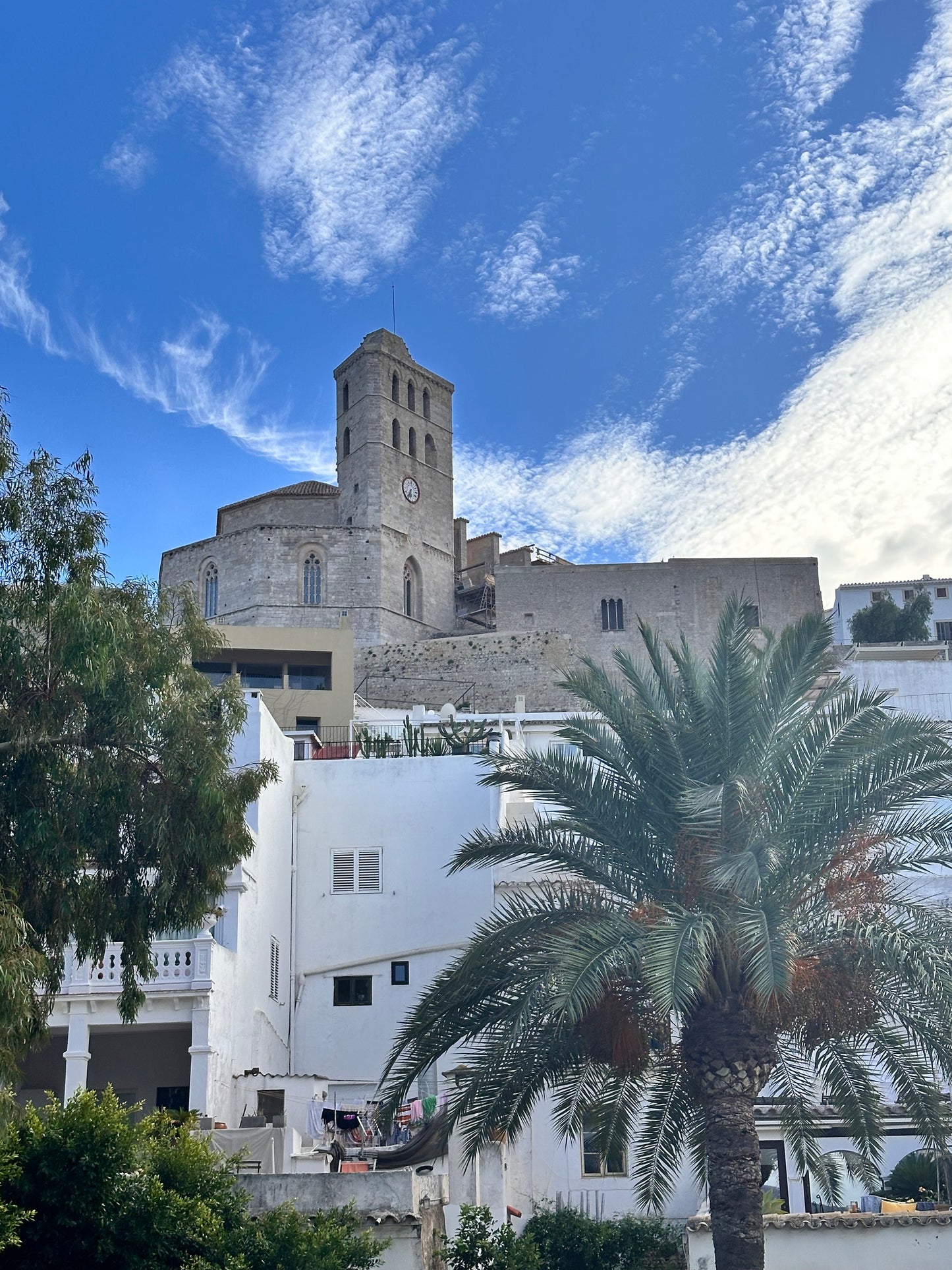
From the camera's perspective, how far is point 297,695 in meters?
41.3

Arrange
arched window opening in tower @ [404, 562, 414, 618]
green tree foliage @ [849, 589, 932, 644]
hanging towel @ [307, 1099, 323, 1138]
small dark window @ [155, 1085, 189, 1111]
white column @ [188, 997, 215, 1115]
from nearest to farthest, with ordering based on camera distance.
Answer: white column @ [188, 997, 215, 1115]
hanging towel @ [307, 1099, 323, 1138]
small dark window @ [155, 1085, 189, 1111]
green tree foliage @ [849, 589, 932, 644]
arched window opening in tower @ [404, 562, 414, 618]

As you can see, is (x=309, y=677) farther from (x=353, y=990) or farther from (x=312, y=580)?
(x=353, y=990)

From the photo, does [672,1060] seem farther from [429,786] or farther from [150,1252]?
[429,786]

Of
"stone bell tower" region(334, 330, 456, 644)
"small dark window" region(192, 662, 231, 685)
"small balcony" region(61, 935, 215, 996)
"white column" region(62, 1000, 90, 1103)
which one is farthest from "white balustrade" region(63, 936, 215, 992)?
"stone bell tower" region(334, 330, 456, 644)

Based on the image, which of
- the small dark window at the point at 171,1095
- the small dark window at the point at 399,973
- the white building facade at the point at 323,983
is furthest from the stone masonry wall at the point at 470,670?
the small dark window at the point at 171,1095

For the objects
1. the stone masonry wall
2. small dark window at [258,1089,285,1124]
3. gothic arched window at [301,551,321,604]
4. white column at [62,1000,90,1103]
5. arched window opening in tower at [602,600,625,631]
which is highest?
gothic arched window at [301,551,321,604]

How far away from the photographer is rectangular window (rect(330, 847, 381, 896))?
1015 inches

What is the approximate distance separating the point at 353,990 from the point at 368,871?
2083 millimetres

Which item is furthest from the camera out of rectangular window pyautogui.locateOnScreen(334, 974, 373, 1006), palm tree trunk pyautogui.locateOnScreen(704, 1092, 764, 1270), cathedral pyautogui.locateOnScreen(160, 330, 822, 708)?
cathedral pyautogui.locateOnScreen(160, 330, 822, 708)

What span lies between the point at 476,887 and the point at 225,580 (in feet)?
123

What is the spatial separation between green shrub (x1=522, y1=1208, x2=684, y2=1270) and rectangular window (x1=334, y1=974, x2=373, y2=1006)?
7.29 meters

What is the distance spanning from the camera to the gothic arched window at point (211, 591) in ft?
201

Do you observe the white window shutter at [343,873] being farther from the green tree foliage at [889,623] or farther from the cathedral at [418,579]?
the green tree foliage at [889,623]

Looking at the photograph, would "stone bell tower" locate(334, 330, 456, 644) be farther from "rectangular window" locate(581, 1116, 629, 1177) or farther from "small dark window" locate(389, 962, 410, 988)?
"rectangular window" locate(581, 1116, 629, 1177)
